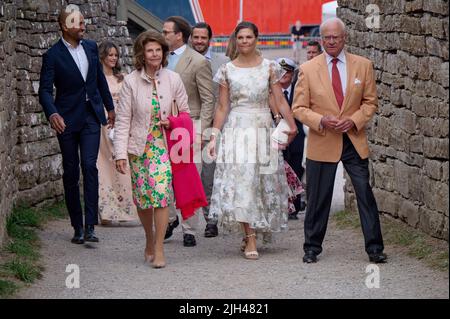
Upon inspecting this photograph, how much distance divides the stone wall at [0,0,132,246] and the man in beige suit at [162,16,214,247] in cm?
149

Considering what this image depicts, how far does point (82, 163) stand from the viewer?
9.71 meters

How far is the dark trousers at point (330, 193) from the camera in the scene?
853 cm

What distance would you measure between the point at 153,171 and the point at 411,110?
237 centimetres

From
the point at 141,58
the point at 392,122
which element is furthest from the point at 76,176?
the point at 392,122

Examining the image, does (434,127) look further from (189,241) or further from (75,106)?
(75,106)

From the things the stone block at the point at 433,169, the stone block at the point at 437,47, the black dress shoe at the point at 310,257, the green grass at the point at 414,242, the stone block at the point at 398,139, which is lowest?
the black dress shoe at the point at 310,257

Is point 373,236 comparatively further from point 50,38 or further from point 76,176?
point 50,38

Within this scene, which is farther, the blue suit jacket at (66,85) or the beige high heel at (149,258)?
the blue suit jacket at (66,85)

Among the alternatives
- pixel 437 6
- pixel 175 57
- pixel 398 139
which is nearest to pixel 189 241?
pixel 175 57

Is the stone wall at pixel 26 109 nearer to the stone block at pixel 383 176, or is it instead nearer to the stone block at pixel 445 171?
the stone block at pixel 383 176

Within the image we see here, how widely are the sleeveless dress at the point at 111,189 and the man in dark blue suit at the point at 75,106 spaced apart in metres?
1.45

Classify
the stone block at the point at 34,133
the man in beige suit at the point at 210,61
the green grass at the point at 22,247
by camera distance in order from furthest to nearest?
the stone block at the point at 34,133
the man in beige suit at the point at 210,61
the green grass at the point at 22,247

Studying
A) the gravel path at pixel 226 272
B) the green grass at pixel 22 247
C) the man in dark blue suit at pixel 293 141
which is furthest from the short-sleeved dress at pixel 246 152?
the man in dark blue suit at pixel 293 141

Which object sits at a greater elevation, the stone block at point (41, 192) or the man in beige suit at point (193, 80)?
the man in beige suit at point (193, 80)
